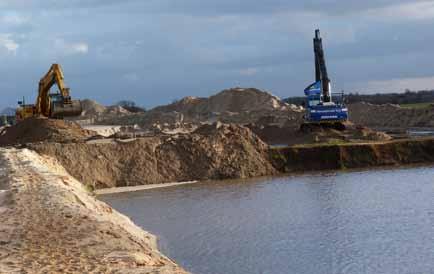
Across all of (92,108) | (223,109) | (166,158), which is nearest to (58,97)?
(166,158)

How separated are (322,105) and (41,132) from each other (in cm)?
1621

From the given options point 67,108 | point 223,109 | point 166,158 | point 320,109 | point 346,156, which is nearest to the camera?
point 166,158

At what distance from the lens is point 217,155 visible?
3675 centimetres

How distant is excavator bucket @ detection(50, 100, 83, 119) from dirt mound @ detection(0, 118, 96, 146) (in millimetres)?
563

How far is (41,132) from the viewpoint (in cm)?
4216

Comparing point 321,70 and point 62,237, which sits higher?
point 321,70

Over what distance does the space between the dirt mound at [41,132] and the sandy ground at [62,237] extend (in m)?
18.6

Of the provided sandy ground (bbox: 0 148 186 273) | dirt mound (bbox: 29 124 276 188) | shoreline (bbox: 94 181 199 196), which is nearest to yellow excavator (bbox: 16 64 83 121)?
dirt mound (bbox: 29 124 276 188)

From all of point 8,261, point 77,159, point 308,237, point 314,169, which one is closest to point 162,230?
point 308,237

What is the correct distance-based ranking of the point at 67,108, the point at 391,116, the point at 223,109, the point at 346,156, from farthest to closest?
the point at 223,109 < the point at 391,116 < the point at 67,108 < the point at 346,156

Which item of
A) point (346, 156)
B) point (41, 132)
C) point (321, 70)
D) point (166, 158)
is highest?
point (321, 70)

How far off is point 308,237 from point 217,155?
1809cm

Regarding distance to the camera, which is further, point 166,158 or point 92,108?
point 92,108

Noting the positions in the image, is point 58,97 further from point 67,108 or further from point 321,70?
point 321,70
